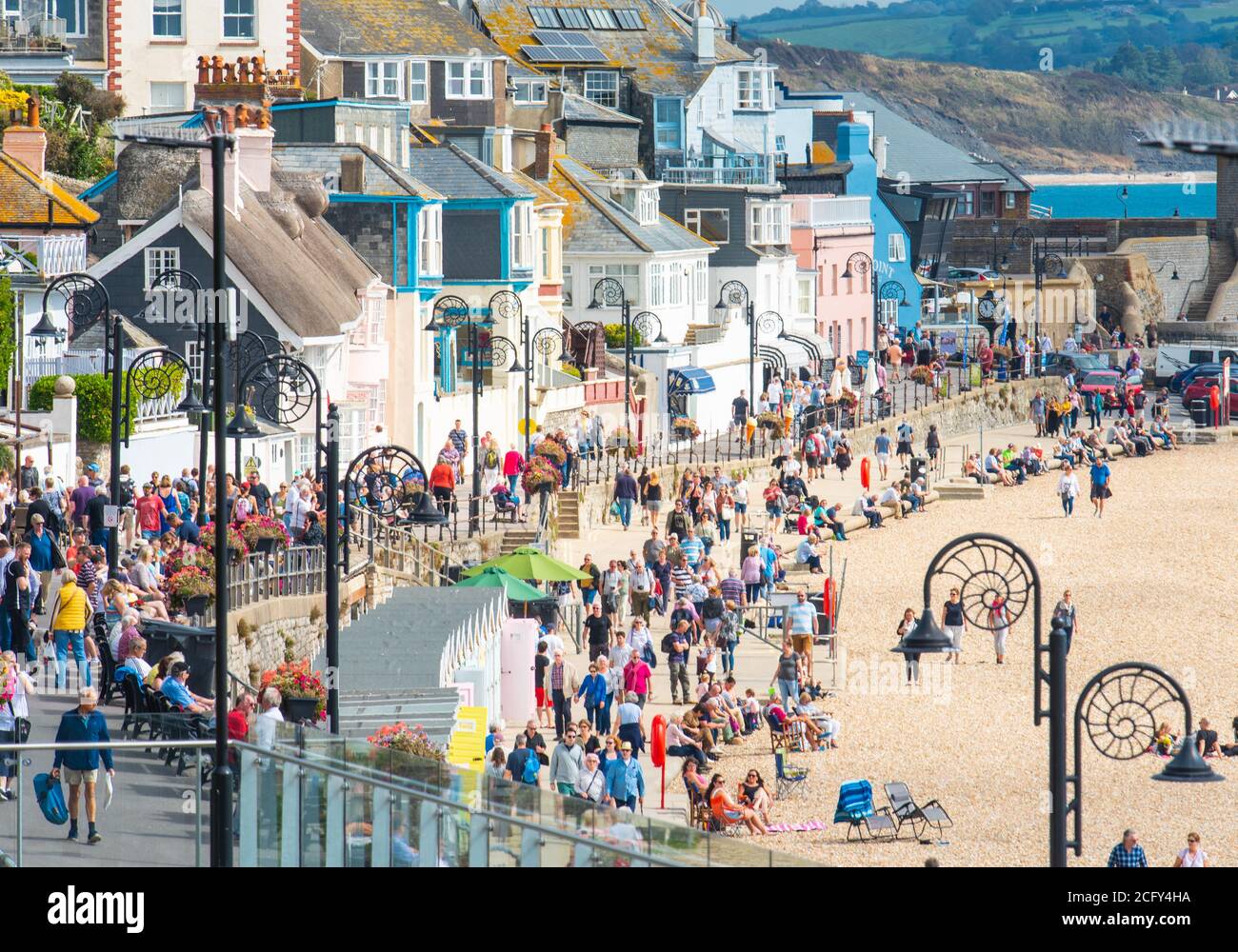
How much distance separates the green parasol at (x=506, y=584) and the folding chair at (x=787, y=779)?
5111 millimetres

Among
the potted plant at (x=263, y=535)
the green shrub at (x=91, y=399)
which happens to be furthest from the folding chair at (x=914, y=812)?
the green shrub at (x=91, y=399)

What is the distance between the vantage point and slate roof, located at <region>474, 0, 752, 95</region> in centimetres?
7800

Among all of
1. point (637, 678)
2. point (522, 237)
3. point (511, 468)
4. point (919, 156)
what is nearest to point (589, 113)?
point (522, 237)

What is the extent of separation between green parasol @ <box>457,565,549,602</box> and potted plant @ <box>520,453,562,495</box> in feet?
31.3

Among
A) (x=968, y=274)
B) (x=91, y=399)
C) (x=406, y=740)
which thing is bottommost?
(x=406, y=740)

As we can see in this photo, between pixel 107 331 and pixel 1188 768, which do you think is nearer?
pixel 1188 768

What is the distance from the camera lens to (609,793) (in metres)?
22.6

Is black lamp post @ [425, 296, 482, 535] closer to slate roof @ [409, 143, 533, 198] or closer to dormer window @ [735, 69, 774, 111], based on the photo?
slate roof @ [409, 143, 533, 198]

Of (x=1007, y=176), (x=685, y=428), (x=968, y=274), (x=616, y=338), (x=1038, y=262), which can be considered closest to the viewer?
(x=685, y=428)

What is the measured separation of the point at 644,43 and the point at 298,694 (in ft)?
205

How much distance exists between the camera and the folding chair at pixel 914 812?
78.3 ft

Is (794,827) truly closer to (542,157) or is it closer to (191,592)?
(191,592)

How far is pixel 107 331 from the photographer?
26719 mm

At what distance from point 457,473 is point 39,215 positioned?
9651mm
